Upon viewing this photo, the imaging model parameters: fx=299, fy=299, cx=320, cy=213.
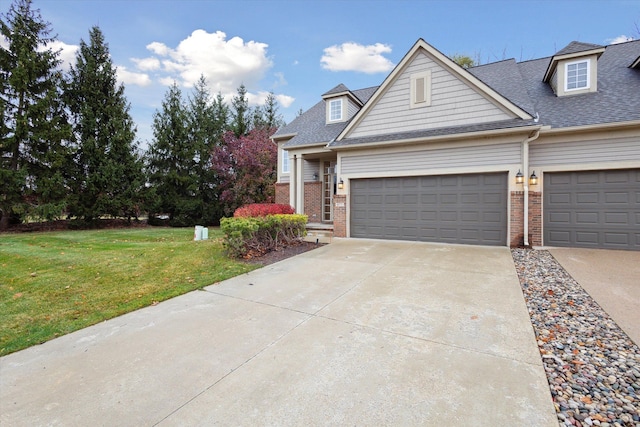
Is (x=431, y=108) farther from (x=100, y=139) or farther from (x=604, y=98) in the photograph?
(x=100, y=139)

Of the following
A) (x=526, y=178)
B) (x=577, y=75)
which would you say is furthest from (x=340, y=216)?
(x=577, y=75)

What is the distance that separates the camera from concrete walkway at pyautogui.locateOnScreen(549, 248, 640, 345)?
3.81 meters

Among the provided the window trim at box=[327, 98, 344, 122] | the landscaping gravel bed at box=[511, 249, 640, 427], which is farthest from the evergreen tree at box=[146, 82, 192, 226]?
the landscaping gravel bed at box=[511, 249, 640, 427]

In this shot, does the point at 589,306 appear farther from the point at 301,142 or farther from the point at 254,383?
the point at 301,142

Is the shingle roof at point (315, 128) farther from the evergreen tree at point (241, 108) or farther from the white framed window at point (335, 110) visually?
the evergreen tree at point (241, 108)

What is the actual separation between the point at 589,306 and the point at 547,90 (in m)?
9.82

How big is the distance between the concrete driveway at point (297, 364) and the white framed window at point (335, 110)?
34.9 feet

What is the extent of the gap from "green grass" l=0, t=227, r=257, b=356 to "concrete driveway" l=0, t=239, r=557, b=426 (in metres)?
0.46

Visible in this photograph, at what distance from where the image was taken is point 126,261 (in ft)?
24.0

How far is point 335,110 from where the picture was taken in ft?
Answer: 45.8

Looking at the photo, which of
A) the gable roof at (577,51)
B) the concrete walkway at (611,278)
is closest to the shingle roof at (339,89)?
the gable roof at (577,51)

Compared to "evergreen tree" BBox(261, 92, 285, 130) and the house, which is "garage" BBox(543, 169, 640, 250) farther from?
"evergreen tree" BBox(261, 92, 285, 130)

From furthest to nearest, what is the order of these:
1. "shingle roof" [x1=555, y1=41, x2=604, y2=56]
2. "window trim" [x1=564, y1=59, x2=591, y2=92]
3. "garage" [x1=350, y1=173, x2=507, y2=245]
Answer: "window trim" [x1=564, y1=59, x2=591, y2=92] → "shingle roof" [x1=555, y1=41, x2=604, y2=56] → "garage" [x1=350, y1=173, x2=507, y2=245]

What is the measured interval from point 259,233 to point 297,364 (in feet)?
18.6
